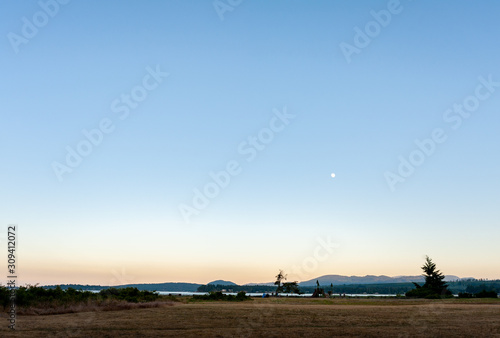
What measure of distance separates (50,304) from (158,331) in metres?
24.1

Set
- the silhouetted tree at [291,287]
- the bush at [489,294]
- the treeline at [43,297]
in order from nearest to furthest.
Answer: the treeline at [43,297], the bush at [489,294], the silhouetted tree at [291,287]

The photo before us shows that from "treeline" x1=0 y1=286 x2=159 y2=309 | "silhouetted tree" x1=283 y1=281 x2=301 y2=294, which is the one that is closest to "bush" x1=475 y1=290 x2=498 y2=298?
"silhouetted tree" x1=283 y1=281 x2=301 y2=294

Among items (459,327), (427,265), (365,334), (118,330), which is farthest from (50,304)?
(427,265)

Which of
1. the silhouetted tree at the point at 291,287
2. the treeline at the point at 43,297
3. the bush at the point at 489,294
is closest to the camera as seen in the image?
the treeline at the point at 43,297

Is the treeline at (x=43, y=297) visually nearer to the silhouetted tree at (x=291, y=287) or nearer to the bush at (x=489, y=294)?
the bush at (x=489, y=294)

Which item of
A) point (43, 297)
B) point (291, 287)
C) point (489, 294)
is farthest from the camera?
point (291, 287)

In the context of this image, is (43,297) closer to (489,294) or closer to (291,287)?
(489,294)

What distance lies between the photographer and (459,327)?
28.0 metres

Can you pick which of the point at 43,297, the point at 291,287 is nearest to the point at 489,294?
the point at 291,287

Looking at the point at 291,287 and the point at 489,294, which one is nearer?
the point at 489,294

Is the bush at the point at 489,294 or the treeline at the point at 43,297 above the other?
the treeline at the point at 43,297

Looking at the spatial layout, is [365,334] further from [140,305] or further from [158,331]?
[140,305]

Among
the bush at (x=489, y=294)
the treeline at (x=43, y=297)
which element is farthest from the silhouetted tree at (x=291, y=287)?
the treeline at (x=43, y=297)

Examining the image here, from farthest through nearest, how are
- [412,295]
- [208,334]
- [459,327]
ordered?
[412,295] < [459,327] < [208,334]
